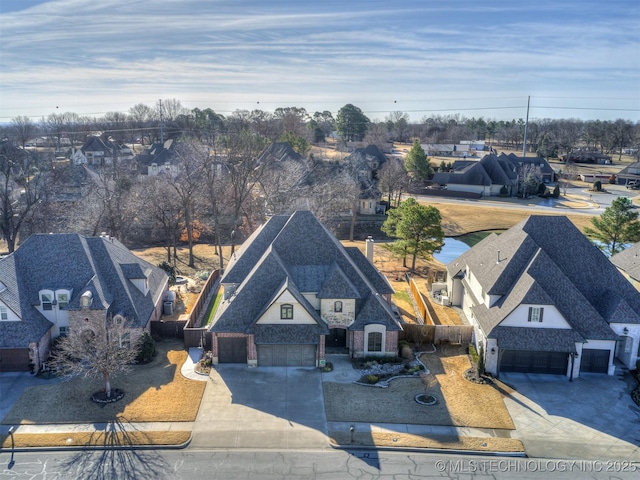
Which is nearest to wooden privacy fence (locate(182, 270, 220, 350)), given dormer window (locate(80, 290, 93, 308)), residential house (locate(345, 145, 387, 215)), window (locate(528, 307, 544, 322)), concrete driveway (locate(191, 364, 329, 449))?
concrete driveway (locate(191, 364, 329, 449))

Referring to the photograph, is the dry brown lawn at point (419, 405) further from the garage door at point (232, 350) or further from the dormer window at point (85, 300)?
the dormer window at point (85, 300)

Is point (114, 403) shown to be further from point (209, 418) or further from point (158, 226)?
point (158, 226)

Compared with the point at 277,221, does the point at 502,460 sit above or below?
below

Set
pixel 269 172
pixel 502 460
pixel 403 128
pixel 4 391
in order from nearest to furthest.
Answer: pixel 502 460 → pixel 4 391 → pixel 269 172 → pixel 403 128

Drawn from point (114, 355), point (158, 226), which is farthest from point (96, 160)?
point (114, 355)

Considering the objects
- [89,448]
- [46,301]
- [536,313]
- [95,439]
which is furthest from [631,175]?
[89,448]

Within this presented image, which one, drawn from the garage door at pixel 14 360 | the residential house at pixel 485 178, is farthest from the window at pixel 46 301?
the residential house at pixel 485 178

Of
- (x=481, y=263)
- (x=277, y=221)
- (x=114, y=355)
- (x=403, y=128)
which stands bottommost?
(x=114, y=355)
